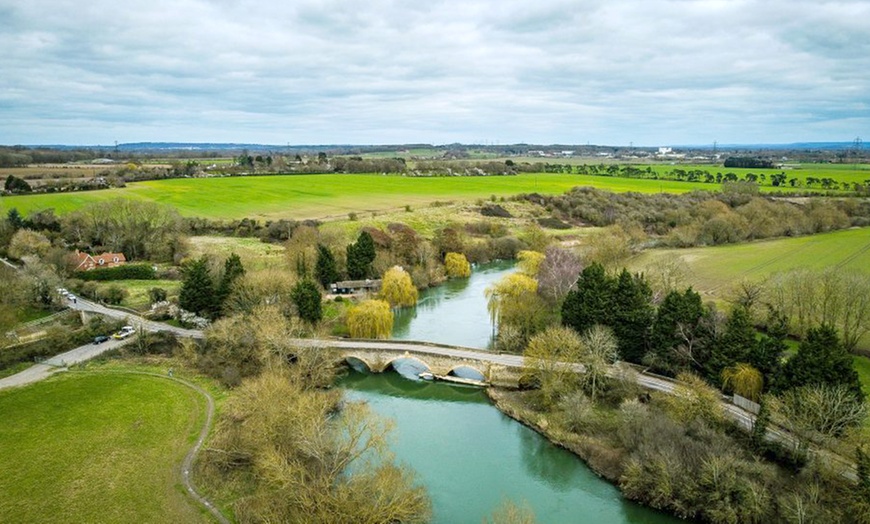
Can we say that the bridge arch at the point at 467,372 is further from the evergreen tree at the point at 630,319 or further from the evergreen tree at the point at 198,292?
the evergreen tree at the point at 198,292

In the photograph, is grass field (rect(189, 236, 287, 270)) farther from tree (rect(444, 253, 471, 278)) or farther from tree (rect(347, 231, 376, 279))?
tree (rect(444, 253, 471, 278))

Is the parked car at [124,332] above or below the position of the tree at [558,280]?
below

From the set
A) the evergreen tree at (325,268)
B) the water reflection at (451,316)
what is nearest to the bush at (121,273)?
the evergreen tree at (325,268)

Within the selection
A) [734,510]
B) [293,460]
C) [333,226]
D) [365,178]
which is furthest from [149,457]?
[365,178]

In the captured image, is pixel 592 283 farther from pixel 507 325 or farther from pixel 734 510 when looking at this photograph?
pixel 734 510

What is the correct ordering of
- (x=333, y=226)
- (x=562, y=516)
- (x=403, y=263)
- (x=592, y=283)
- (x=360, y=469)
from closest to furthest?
1. (x=562, y=516)
2. (x=360, y=469)
3. (x=592, y=283)
4. (x=403, y=263)
5. (x=333, y=226)

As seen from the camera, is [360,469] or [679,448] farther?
[360,469]
